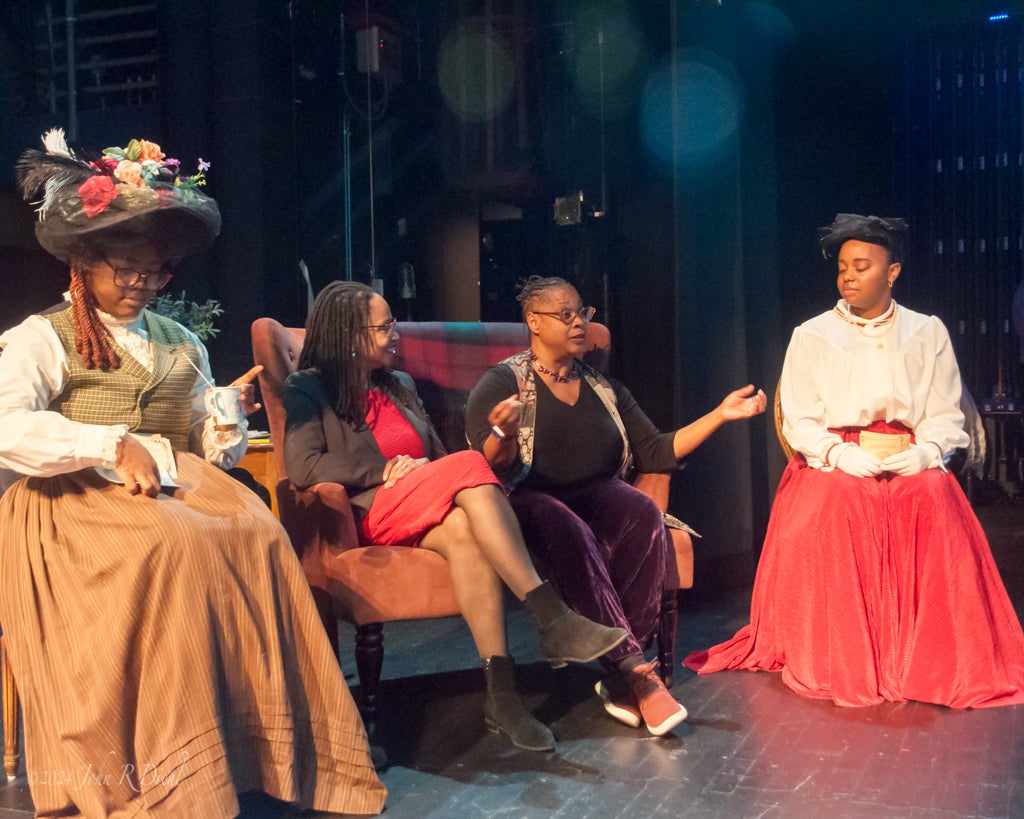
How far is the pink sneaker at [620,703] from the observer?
2.93m

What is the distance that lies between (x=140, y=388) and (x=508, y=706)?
121 cm

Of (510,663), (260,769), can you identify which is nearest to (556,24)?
(510,663)

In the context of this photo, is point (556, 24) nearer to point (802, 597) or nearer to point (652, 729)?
point (802, 597)

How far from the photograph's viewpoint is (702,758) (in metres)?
2.67

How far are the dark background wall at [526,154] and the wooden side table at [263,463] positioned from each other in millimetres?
931

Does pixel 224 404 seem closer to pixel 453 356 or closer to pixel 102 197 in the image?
pixel 102 197

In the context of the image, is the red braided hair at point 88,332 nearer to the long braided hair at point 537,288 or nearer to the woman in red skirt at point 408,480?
the woman in red skirt at point 408,480

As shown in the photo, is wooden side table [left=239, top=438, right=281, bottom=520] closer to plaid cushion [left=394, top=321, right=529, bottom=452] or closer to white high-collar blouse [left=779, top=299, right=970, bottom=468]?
plaid cushion [left=394, top=321, right=529, bottom=452]

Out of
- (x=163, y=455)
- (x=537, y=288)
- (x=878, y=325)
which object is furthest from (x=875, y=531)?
(x=163, y=455)

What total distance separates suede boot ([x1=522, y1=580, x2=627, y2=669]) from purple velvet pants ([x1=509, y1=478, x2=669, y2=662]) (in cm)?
28

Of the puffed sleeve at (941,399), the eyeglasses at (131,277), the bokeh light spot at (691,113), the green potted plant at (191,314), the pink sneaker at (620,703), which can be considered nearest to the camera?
the eyeglasses at (131,277)

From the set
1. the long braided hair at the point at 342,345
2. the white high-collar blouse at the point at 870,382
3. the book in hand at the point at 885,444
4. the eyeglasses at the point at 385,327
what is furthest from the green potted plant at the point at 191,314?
the book in hand at the point at 885,444

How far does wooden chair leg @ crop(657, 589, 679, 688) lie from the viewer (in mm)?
3268

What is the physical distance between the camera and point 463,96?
5.09 m
